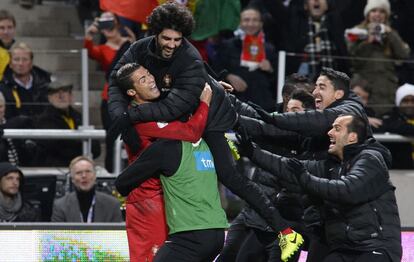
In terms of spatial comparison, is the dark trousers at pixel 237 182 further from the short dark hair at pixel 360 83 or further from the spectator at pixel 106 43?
the short dark hair at pixel 360 83

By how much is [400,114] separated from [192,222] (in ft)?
17.6

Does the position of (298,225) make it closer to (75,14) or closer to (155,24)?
(155,24)

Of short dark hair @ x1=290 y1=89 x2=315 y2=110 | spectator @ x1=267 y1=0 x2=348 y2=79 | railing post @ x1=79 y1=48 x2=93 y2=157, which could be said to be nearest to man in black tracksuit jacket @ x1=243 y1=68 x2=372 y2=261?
short dark hair @ x1=290 y1=89 x2=315 y2=110

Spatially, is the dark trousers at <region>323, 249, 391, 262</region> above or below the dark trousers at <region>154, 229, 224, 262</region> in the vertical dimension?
below

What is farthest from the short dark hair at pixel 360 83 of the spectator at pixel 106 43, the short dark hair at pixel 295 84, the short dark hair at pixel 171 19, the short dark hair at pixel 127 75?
the short dark hair at pixel 127 75

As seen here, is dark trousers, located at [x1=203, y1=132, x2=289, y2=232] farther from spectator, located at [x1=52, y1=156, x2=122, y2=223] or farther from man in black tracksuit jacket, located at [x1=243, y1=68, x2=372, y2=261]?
spectator, located at [x1=52, y1=156, x2=122, y2=223]

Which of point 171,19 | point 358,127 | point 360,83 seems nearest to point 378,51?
point 360,83

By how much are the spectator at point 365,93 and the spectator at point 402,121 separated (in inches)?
3.7

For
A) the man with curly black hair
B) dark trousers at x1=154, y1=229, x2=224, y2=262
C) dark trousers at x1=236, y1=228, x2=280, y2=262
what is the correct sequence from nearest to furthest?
dark trousers at x1=154, y1=229, x2=224, y2=262, the man with curly black hair, dark trousers at x1=236, y1=228, x2=280, y2=262

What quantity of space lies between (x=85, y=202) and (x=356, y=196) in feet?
13.7

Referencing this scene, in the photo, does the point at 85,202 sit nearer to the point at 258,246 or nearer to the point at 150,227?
the point at 258,246

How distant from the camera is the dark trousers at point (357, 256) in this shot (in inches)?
339

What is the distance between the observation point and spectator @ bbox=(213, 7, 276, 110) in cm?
1327

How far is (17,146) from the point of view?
12.8 m
